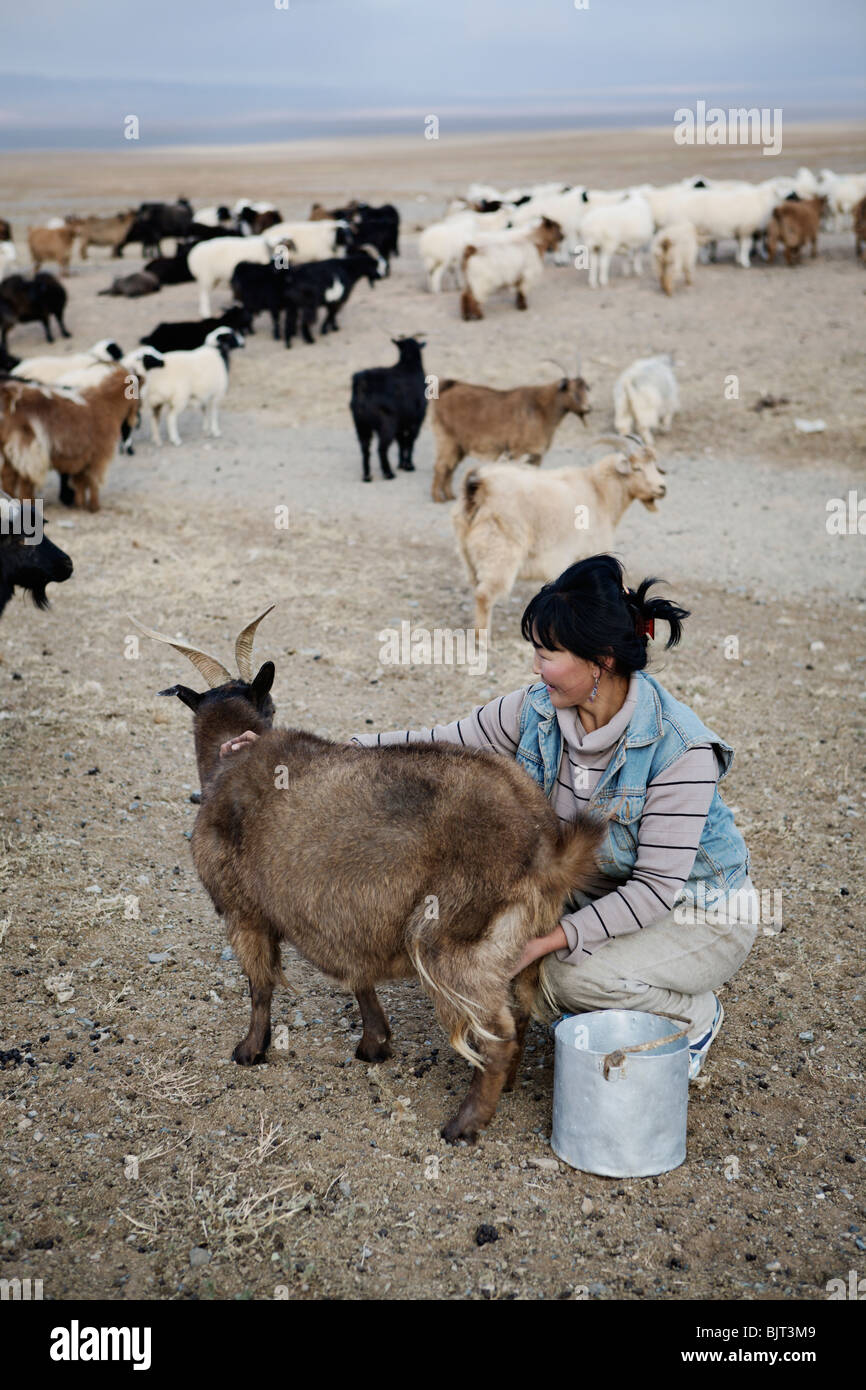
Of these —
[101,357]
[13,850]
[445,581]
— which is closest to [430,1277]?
[13,850]

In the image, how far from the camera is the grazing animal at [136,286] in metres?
17.7

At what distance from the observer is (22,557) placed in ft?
18.8

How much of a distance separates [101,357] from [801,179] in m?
16.5

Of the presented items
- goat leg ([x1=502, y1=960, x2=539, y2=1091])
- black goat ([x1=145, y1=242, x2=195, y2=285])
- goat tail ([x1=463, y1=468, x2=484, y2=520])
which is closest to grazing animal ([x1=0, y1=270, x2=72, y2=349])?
black goat ([x1=145, y1=242, x2=195, y2=285])

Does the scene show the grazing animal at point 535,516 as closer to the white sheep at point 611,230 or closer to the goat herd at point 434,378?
the goat herd at point 434,378

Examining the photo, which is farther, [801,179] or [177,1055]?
[801,179]

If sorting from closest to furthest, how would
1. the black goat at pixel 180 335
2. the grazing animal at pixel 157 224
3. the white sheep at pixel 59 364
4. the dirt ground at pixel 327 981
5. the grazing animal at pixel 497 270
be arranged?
1. the dirt ground at pixel 327 981
2. the white sheep at pixel 59 364
3. the black goat at pixel 180 335
4. the grazing animal at pixel 497 270
5. the grazing animal at pixel 157 224

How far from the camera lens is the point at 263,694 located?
367 centimetres

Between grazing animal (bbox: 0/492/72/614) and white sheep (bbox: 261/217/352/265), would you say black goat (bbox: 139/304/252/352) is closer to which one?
white sheep (bbox: 261/217/352/265)

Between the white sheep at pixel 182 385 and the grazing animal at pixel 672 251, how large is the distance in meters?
6.41

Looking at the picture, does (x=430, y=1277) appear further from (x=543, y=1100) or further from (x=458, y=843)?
(x=458, y=843)

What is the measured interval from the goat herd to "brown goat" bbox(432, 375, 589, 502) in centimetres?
1

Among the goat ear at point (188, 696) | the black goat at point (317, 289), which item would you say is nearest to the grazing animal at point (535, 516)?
the goat ear at point (188, 696)

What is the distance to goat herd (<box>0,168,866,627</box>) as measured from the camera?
22.4ft
